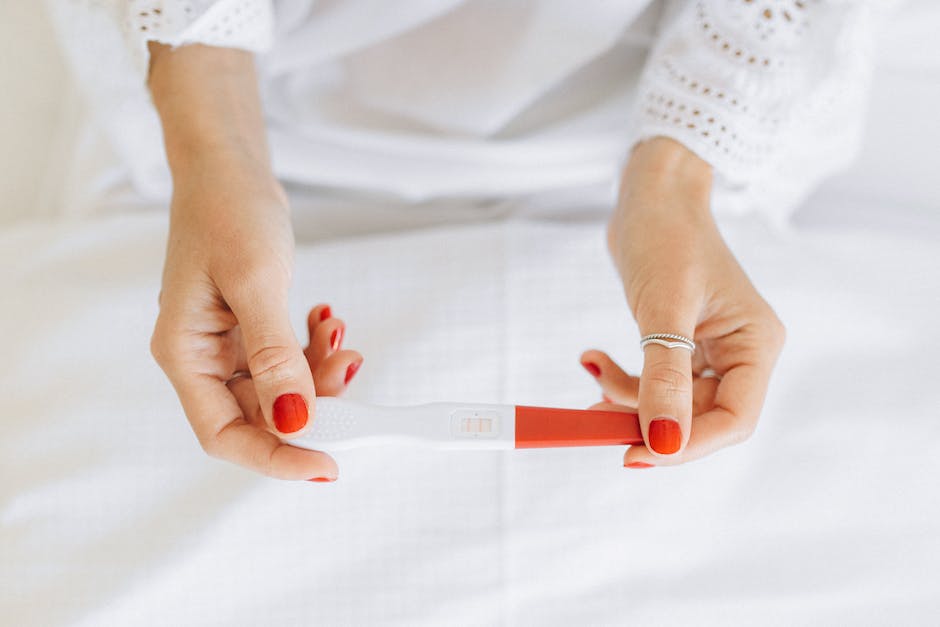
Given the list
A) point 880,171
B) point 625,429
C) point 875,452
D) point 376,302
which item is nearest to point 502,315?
point 376,302

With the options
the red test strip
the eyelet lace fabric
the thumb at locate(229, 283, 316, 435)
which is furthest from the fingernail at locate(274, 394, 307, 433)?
the eyelet lace fabric

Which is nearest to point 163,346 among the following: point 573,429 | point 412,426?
point 412,426

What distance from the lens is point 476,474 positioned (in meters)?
0.68

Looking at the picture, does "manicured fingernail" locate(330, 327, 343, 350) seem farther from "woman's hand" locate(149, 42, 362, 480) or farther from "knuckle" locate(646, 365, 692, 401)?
"knuckle" locate(646, 365, 692, 401)

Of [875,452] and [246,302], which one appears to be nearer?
[246,302]

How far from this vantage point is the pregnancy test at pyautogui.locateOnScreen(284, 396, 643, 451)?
55 cm

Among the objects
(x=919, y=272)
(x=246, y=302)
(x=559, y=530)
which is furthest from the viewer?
(x=919, y=272)

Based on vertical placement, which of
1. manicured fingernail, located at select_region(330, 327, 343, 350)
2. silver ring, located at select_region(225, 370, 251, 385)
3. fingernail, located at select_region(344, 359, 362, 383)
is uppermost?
manicured fingernail, located at select_region(330, 327, 343, 350)

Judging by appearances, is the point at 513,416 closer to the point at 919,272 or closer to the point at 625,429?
the point at 625,429

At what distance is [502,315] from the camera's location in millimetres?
732

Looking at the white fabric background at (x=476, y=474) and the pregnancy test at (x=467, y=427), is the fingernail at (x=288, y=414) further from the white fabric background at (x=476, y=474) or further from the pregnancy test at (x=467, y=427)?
the white fabric background at (x=476, y=474)

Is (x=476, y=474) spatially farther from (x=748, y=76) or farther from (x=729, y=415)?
(x=748, y=76)

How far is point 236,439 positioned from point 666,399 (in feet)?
0.91

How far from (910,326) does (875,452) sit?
125 millimetres
